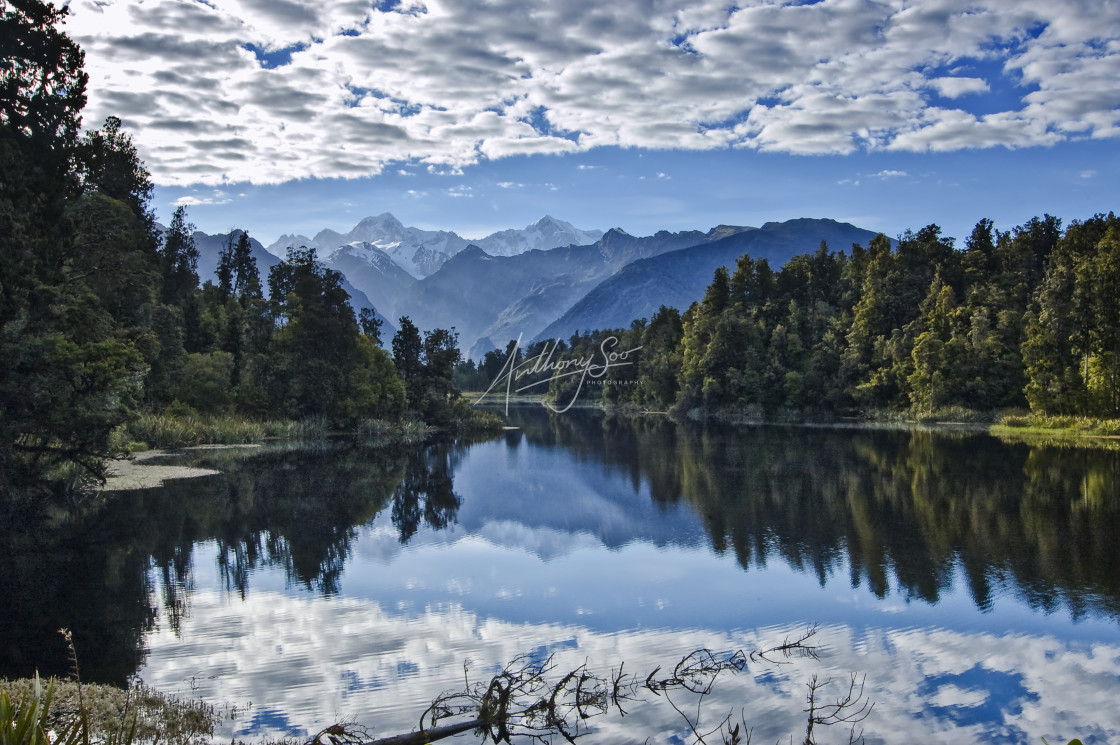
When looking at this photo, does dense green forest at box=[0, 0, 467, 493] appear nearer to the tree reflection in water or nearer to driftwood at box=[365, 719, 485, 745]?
the tree reflection in water

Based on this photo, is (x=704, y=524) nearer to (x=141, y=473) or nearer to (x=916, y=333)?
(x=141, y=473)

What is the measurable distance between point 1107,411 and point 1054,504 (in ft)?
127

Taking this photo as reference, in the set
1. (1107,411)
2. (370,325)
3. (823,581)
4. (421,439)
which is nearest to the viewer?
(823,581)

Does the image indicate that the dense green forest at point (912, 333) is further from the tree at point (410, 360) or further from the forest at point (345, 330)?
the tree at point (410, 360)

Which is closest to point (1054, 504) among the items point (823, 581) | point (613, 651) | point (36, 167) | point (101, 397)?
point (823, 581)

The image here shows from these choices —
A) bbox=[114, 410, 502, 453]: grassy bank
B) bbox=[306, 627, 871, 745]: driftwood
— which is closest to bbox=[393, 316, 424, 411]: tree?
bbox=[114, 410, 502, 453]: grassy bank

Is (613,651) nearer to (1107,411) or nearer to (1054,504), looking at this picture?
(1054,504)

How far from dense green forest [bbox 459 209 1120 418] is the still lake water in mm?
28147

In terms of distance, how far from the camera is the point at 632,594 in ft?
64.0

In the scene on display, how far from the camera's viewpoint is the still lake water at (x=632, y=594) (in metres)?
12.4

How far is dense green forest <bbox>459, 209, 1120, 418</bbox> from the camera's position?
207 ft

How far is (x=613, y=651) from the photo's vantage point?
14898mm

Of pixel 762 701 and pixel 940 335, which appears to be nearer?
pixel 762 701

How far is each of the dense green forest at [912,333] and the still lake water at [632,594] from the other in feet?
92.3
